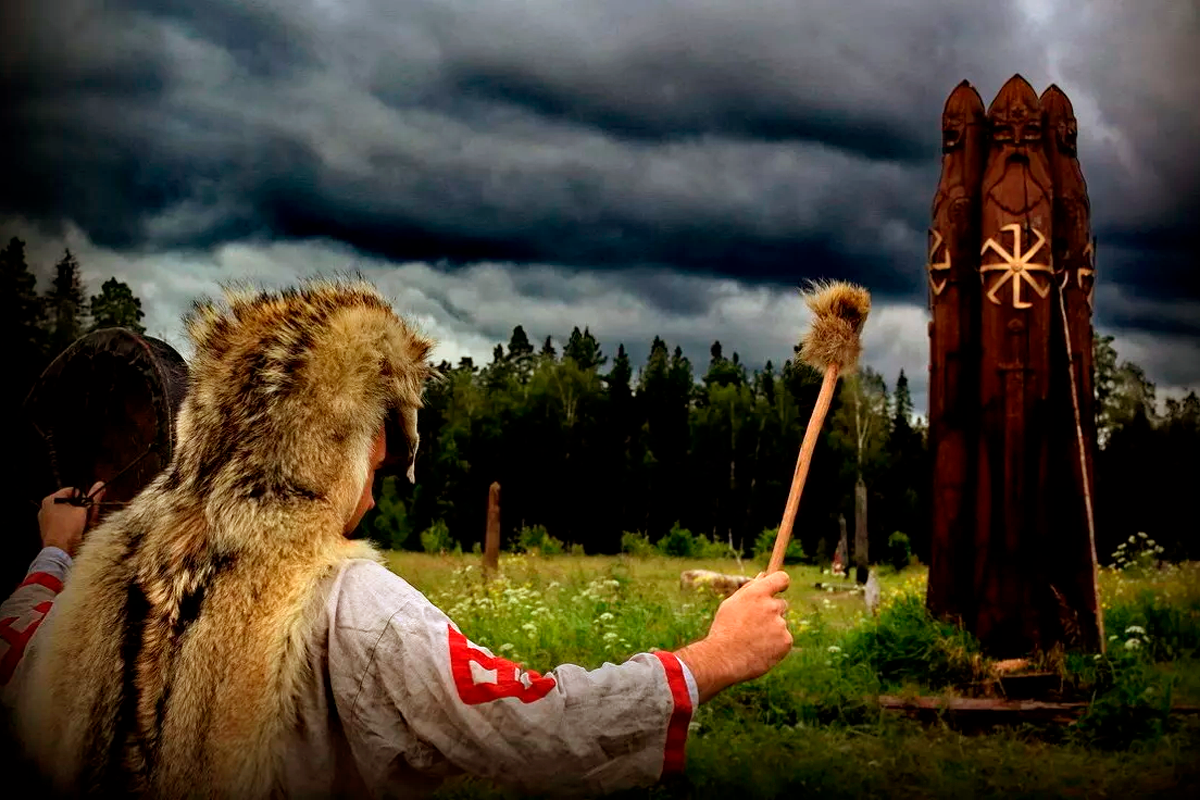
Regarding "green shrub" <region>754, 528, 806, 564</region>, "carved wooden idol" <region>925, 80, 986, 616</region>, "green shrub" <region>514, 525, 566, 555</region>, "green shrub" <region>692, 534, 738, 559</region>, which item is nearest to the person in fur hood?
"carved wooden idol" <region>925, 80, 986, 616</region>

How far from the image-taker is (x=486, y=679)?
1624 mm

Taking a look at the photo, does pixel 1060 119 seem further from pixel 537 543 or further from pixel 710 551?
pixel 710 551

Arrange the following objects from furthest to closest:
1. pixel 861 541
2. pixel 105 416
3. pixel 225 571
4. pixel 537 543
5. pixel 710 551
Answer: pixel 710 551, pixel 537 543, pixel 861 541, pixel 105 416, pixel 225 571

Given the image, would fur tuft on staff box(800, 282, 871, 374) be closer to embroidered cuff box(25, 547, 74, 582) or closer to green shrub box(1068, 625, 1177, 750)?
embroidered cuff box(25, 547, 74, 582)

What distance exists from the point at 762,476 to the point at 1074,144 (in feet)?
97.9

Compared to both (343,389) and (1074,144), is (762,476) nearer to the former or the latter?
(1074,144)

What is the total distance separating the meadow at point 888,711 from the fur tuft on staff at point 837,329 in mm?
2600

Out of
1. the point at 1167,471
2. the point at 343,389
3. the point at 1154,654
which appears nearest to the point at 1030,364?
the point at 1154,654

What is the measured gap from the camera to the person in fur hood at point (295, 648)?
1.65m

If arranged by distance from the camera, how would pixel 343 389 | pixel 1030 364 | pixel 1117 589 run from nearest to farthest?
pixel 343 389 < pixel 1030 364 < pixel 1117 589

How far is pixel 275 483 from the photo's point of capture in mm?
1771

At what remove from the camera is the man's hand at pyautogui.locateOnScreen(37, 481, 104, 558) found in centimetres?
274

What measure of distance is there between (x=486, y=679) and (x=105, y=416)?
2.10m

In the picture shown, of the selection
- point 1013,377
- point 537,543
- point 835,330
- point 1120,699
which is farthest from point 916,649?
point 537,543
